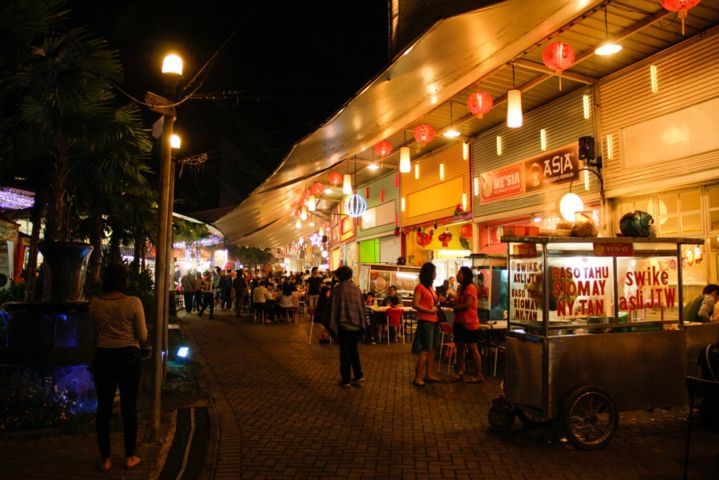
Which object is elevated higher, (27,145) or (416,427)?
(27,145)

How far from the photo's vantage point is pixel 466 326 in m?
8.40

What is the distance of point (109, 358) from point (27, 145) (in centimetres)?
419

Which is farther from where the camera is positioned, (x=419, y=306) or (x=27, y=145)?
(x=419, y=306)

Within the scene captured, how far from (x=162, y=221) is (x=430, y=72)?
14.7ft

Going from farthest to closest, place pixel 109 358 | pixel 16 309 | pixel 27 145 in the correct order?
pixel 27 145
pixel 16 309
pixel 109 358

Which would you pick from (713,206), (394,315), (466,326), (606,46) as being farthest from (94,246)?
(713,206)

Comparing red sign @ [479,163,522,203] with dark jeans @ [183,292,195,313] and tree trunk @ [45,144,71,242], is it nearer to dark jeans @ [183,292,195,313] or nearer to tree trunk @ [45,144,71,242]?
tree trunk @ [45,144,71,242]

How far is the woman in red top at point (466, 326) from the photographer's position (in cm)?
Answer: 834

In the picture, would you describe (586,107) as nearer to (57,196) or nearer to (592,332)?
(592,332)

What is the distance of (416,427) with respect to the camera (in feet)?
19.4

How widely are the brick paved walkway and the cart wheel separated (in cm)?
13

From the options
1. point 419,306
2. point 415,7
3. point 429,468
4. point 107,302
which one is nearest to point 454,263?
point 419,306

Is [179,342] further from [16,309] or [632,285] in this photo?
[632,285]

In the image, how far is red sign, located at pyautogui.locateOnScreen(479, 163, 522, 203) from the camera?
13.7 metres
